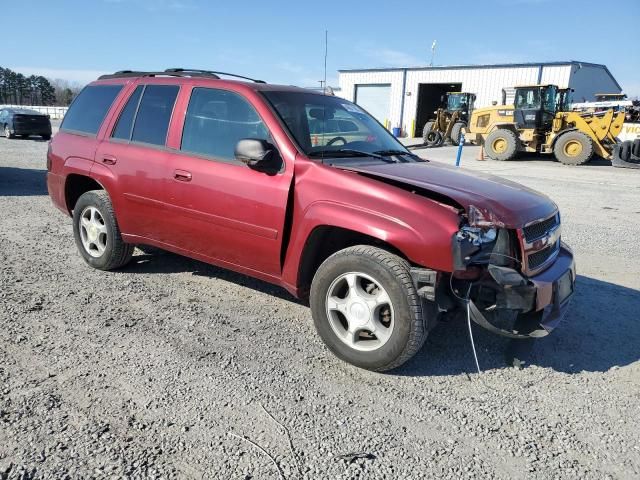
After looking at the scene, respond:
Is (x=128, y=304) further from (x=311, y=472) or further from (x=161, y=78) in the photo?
(x=311, y=472)

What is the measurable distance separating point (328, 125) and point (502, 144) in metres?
18.4

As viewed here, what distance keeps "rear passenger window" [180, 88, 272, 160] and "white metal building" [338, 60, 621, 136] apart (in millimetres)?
31866

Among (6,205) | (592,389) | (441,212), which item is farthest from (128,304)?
(6,205)

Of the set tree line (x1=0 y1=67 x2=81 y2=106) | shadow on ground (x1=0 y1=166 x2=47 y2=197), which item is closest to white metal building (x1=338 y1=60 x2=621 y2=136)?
shadow on ground (x1=0 y1=166 x2=47 y2=197)

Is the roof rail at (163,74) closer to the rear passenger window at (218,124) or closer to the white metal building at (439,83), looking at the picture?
the rear passenger window at (218,124)

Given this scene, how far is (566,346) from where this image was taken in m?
3.79

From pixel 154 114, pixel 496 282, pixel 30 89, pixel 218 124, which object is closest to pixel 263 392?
pixel 496 282

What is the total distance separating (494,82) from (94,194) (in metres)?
33.9

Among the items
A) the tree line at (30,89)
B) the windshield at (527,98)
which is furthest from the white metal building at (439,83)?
the tree line at (30,89)

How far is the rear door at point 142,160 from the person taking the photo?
4270 millimetres

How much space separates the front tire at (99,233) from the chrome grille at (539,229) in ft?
11.5

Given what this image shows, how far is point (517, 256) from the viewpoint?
3.18 meters

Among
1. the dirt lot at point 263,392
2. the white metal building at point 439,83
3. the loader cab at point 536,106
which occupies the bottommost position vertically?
the dirt lot at point 263,392

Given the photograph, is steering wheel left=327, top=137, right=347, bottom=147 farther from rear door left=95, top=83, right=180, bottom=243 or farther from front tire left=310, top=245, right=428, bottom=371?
rear door left=95, top=83, right=180, bottom=243
